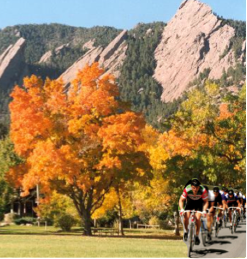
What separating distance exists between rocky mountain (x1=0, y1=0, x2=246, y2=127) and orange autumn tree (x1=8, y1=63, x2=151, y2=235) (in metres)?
76.1

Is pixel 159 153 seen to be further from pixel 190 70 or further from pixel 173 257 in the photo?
pixel 190 70

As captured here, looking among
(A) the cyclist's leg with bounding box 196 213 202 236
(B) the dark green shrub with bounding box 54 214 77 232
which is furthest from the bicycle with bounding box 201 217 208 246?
(B) the dark green shrub with bounding box 54 214 77 232

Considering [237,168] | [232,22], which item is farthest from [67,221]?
[232,22]

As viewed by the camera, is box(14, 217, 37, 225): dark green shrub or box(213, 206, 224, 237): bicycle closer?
box(213, 206, 224, 237): bicycle

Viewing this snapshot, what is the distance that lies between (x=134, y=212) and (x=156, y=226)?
132 inches

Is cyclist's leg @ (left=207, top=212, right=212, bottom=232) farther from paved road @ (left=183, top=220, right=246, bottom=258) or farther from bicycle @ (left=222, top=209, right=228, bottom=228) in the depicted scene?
bicycle @ (left=222, top=209, right=228, bottom=228)

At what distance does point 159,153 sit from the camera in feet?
85.6

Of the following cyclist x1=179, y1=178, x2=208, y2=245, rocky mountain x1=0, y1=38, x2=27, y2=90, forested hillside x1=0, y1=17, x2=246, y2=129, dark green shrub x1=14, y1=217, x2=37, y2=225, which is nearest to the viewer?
cyclist x1=179, y1=178, x2=208, y2=245

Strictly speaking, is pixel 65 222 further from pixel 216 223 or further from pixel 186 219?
pixel 186 219

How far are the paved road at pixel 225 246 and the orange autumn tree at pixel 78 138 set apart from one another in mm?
10072

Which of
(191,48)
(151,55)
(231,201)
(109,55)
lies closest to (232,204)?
(231,201)

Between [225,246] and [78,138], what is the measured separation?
42.4 ft

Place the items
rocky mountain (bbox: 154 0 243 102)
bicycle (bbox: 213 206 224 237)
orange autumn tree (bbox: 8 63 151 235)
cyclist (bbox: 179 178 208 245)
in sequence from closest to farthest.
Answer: cyclist (bbox: 179 178 208 245) → bicycle (bbox: 213 206 224 237) → orange autumn tree (bbox: 8 63 151 235) → rocky mountain (bbox: 154 0 243 102)

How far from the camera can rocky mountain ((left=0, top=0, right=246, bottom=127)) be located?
128750mm
